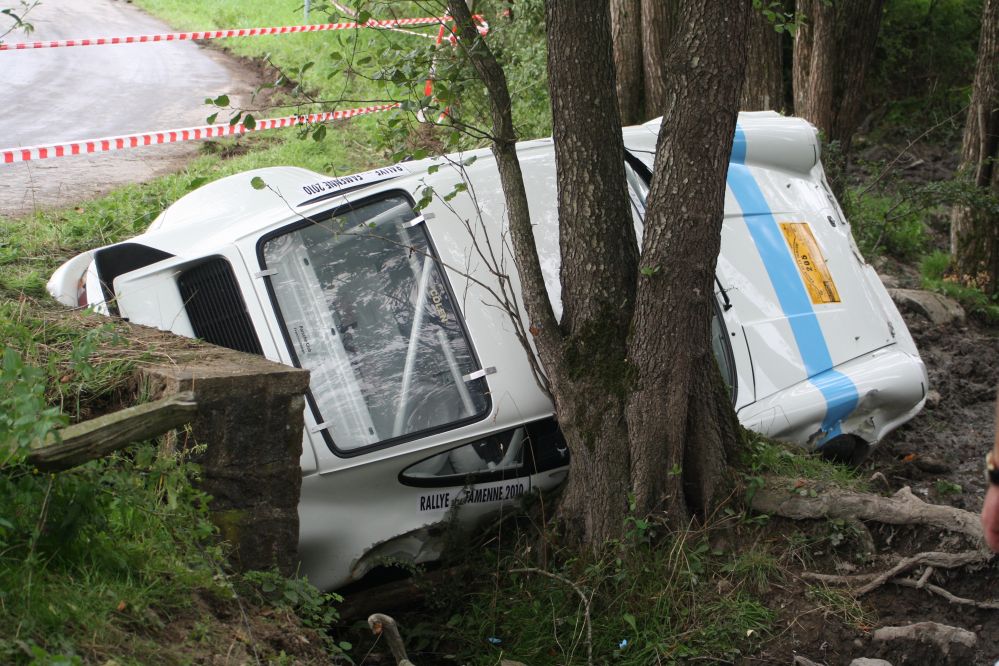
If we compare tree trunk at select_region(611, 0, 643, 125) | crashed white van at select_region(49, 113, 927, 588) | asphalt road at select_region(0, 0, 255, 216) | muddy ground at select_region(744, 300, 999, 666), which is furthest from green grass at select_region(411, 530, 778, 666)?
tree trunk at select_region(611, 0, 643, 125)

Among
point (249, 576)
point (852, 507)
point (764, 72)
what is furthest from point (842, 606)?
point (764, 72)

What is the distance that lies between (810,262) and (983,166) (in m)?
4.10

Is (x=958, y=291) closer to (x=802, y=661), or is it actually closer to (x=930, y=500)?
(x=930, y=500)

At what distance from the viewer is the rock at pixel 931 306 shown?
845 centimetres

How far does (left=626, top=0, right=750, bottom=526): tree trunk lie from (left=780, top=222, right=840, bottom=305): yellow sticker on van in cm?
157

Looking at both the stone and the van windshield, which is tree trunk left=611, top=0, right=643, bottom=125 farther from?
the stone

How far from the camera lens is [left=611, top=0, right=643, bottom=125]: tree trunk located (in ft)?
29.1

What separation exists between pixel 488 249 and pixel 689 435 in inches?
50.6

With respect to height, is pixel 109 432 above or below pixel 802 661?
above

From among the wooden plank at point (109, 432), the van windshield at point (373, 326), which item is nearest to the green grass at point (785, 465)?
the van windshield at point (373, 326)

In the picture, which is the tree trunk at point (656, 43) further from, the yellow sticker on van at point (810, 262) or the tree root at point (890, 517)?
the tree root at point (890, 517)

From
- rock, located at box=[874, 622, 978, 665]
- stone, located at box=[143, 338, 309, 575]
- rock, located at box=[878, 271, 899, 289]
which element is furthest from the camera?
rock, located at box=[878, 271, 899, 289]

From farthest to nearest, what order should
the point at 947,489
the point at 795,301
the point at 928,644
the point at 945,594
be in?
1. the point at 947,489
2. the point at 795,301
3. the point at 945,594
4. the point at 928,644

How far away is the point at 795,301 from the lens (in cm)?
546
